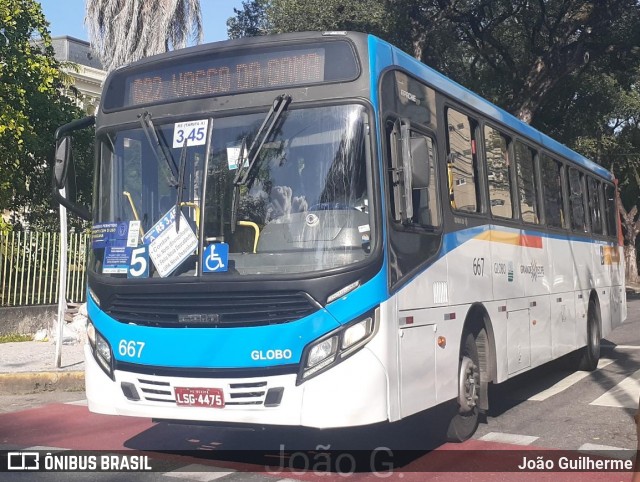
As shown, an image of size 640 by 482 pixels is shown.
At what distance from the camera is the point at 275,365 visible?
562 cm

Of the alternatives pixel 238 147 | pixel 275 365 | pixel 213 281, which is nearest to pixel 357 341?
pixel 275 365

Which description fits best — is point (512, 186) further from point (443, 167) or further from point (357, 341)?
point (357, 341)

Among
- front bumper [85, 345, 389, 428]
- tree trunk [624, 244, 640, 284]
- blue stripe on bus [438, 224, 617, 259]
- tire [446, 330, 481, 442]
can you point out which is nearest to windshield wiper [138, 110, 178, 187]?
front bumper [85, 345, 389, 428]

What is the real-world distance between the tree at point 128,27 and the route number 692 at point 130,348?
61.5 feet

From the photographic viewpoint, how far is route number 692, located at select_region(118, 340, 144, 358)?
6.06 meters

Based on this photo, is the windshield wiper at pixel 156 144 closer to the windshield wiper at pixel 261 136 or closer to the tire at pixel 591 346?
the windshield wiper at pixel 261 136

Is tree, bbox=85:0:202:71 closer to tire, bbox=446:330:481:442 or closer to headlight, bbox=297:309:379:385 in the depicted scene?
tire, bbox=446:330:481:442

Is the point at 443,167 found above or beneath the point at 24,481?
above

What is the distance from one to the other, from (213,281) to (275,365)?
758mm

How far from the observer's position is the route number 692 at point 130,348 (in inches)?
239

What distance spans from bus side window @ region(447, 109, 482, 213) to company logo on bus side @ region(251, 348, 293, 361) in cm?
235

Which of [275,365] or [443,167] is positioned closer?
[275,365]

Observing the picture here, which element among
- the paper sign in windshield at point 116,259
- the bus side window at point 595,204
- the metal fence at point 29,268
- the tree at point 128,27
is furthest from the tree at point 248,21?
the paper sign in windshield at point 116,259

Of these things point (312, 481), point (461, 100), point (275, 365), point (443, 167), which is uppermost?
point (461, 100)
